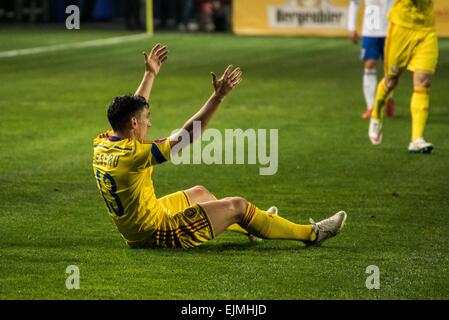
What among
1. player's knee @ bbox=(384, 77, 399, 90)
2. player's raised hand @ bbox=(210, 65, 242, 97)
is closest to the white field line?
player's knee @ bbox=(384, 77, 399, 90)

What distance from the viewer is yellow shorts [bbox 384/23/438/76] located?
1355cm

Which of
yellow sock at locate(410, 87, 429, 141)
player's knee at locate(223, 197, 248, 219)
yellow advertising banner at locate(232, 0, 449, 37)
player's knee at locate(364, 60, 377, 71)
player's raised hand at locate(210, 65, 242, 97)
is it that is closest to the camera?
player's raised hand at locate(210, 65, 242, 97)

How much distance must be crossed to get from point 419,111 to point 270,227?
5.54m

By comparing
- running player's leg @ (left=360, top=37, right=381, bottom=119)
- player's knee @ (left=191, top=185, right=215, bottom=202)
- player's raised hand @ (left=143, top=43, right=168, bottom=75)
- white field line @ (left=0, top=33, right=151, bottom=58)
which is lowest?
white field line @ (left=0, top=33, right=151, bottom=58)

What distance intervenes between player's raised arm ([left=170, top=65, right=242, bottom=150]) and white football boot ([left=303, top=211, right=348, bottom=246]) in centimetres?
124

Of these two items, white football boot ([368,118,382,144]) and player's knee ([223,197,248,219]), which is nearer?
player's knee ([223,197,248,219])

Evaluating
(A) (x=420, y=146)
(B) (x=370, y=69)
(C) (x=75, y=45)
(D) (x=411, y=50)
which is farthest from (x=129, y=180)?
(C) (x=75, y=45)

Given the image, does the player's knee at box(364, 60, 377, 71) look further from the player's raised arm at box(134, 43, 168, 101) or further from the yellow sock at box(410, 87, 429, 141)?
the player's raised arm at box(134, 43, 168, 101)

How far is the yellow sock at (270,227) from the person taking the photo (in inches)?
330

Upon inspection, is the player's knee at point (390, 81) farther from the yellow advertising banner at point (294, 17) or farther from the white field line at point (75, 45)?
the yellow advertising banner at point (294, 17)

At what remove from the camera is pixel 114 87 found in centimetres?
2017

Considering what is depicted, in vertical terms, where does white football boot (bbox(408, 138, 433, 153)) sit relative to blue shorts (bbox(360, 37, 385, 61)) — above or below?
below
